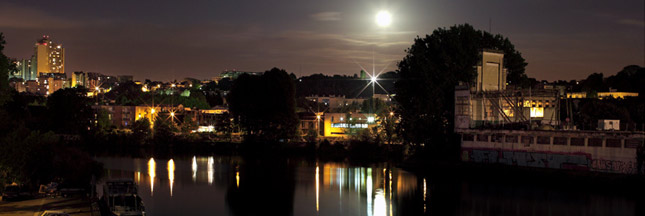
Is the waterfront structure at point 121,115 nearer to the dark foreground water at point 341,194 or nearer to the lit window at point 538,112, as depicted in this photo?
the dark foreground water at point 341,194

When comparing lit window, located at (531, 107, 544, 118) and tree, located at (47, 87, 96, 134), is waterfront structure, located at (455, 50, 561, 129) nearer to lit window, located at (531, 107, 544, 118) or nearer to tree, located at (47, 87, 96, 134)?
lit window, located at (531, 107, 544, 118)

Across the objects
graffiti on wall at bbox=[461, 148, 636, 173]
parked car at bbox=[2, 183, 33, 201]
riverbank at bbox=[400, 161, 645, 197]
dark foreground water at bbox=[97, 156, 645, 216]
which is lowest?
dark foreground water at bbox=[97, 156, 645, 216]

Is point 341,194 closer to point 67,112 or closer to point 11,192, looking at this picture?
point 11,192

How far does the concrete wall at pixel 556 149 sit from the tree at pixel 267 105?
34765 millimetres

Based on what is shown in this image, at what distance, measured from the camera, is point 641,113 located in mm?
75875

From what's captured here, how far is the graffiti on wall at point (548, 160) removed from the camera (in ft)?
161

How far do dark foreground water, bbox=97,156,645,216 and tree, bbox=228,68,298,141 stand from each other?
2496 centimetres

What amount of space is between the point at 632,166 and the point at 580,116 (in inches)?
1092

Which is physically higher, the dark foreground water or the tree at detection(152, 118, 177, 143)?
the tree at detection(152, 118, 177, 143)

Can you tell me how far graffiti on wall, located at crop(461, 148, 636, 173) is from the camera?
49000 millimetres

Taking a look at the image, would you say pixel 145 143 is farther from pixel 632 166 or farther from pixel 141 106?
pixel 632 166

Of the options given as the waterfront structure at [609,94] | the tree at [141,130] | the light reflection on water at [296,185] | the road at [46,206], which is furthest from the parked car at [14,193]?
the waterfront structure at [609,94]

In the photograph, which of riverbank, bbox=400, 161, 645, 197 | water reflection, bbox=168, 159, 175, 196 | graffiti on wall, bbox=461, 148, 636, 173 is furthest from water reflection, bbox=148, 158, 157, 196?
graffiti on wall, bbox=461, 148, 636, 173

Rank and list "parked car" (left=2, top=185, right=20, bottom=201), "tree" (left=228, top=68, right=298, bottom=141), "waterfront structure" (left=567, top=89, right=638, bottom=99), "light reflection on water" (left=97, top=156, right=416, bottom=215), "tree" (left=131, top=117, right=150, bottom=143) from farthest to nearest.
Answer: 1. "waterfront structure" (left=567, top=89, right=638, bottom=99)
2. "tree" (left=131, top=117, right=150, bottom=143)
3. "tree" (left=228, top=68, right=298, bottom=141)
4. "light reflection on water" (left=97, top=156, right=416, bottom=215)
5. "parked car" (left=2, top=185, right=20, bottom=201)
